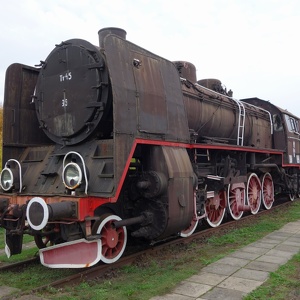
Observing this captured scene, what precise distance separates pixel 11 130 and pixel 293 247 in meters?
5.23

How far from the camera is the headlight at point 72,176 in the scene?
464 cm

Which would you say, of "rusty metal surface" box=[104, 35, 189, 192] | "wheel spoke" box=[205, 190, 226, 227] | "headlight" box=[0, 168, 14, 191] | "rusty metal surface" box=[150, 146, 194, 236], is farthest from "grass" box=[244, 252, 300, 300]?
"headlight" box=[0, 168, 14, 191]

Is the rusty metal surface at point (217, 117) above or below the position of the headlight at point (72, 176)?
above

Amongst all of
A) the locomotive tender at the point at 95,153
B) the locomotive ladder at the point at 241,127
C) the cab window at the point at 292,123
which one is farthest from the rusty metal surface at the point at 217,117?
the cab window at the point at 292,123

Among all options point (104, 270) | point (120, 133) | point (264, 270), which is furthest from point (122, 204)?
point (264, 270)

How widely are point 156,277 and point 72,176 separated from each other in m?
1.72

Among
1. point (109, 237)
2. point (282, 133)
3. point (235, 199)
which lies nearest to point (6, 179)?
point (109, 237)

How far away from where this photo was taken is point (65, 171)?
479 centimetres

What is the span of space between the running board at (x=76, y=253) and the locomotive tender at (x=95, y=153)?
1 cm

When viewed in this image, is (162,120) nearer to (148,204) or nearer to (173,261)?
(148,204)

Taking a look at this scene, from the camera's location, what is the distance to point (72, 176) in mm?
4754

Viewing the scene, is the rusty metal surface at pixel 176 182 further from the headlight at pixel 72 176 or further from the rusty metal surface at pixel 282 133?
the rusty metal surface at pixel 282 133

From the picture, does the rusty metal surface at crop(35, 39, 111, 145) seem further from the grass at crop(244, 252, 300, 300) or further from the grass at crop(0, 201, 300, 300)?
the grass at crop(244, 252, 300, 300)

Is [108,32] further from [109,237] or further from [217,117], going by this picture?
[217,117]
